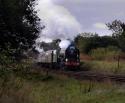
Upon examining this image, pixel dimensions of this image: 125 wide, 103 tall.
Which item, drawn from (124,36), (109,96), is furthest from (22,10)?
(124,36)

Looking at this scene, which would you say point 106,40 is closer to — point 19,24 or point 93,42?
point 93,42

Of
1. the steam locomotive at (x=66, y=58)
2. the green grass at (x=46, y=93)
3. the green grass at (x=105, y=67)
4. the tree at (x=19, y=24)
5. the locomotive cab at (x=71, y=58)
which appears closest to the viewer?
the green grass at (x=46, y=93)

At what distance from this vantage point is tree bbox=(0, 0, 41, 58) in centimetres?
4062

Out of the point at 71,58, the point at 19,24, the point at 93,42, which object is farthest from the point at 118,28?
the point at 19,24

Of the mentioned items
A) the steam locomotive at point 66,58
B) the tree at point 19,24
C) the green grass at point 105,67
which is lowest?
the green grass at point 105,67

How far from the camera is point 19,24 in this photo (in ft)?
146

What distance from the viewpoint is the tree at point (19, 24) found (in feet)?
133

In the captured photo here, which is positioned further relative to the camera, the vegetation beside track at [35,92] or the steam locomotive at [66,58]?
the steam locomotive at [66,58]

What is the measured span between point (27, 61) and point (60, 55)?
45324 mm

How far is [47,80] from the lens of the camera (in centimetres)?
3672

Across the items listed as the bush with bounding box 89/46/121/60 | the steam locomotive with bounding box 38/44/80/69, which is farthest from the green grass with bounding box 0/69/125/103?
the bush with bounding box 89/46/121/60

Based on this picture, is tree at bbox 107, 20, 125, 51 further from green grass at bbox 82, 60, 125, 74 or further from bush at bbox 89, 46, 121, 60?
green grass at bbox 82, 60, 125, 74

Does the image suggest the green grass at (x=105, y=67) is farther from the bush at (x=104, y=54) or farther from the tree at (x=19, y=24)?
the tree at (x=19, y=24)

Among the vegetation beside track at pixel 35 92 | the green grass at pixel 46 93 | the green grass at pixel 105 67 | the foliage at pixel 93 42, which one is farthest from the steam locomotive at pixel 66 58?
the foliage at pixel 93 42
